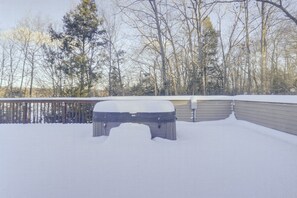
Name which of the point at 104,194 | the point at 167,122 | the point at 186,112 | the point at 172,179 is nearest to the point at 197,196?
the point at 172,179

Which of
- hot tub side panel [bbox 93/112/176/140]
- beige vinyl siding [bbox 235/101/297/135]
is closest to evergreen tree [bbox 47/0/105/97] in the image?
beige vinyl siding [bbox 235/101/297/135]

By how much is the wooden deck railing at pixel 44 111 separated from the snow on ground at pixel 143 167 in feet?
10.7

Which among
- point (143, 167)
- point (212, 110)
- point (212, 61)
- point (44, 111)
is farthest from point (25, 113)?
point (212, 61)

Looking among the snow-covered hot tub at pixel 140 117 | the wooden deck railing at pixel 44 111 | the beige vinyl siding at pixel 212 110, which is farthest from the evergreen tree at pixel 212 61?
the snow-covered hot tub at pixel 140 117

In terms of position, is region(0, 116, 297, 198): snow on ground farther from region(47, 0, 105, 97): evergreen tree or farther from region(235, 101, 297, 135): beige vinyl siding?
region(47, 0, 105, 97): evergreen tree

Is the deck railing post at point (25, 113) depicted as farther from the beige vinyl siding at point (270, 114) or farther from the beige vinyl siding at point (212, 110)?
the beige vinyl siding at point (270, 114)

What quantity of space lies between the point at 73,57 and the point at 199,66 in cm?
781

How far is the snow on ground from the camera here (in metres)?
2.64

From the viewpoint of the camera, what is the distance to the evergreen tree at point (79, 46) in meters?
16.1

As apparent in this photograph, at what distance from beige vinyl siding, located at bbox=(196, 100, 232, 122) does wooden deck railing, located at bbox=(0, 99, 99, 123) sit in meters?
3.88

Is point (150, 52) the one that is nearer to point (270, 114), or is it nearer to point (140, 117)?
point (270, 114)

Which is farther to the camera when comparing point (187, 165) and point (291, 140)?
point (291, 140)

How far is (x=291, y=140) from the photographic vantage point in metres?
5.49

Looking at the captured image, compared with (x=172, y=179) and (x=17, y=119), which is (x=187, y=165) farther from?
(x=17, y=119)
